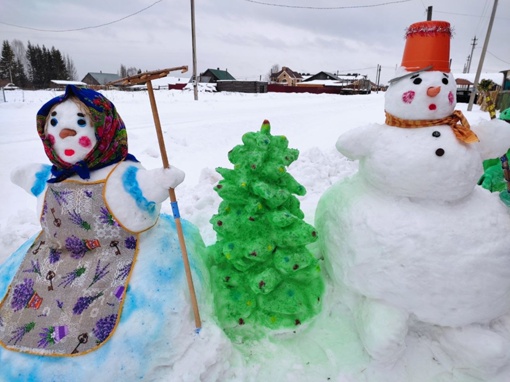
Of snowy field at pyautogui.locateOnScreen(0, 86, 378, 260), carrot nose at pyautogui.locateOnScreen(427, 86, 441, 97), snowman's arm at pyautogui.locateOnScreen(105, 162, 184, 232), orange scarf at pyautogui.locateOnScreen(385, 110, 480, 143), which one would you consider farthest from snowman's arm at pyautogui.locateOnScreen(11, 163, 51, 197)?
carrot nose at pyautogui.locateOnScreen(427, 86, 441, 97)

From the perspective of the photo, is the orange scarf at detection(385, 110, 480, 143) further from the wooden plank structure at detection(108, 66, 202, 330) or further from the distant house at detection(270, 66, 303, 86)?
the distant house at detection(270, 66, 303, 86)

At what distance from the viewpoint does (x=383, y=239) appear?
226 cm

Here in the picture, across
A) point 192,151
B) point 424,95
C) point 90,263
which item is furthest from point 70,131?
point 192,151

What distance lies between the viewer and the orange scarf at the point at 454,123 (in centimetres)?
218

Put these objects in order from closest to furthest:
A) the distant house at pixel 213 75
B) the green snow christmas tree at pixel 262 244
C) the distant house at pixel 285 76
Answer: the green snow christmas tree at pixel 262 244
the distant house at pixel 213 75
the distant house at pixel 285 76

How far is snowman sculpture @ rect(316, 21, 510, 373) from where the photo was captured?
2.16m

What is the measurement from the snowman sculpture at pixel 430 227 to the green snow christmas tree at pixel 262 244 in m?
0.38

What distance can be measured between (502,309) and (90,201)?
271 cm

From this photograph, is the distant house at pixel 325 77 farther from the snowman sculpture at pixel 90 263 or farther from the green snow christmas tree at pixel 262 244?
the snowman sculpture at pixel 90 263

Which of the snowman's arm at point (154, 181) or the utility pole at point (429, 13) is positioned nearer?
the snowman's arm at point (154, 181)

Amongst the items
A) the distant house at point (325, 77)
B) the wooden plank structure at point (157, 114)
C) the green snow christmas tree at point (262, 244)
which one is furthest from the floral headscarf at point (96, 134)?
the distant house at point (325, 77)

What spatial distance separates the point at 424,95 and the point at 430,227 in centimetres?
82

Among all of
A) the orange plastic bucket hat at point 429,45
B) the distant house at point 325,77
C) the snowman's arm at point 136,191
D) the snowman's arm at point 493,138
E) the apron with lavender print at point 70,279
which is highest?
the distant house at point 325,77

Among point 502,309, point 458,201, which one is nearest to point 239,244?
point 458,201
